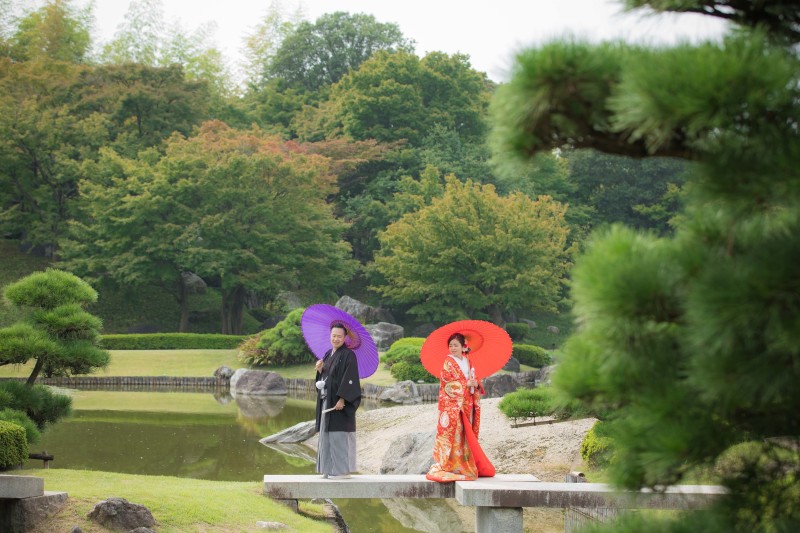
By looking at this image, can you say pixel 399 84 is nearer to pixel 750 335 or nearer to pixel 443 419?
pixel 443 419

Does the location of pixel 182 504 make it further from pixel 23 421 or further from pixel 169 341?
pixel 169 341

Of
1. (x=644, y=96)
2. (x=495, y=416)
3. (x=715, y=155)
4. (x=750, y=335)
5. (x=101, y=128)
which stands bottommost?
(x=495, y=416)

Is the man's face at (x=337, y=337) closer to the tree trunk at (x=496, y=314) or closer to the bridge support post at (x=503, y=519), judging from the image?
the bridge support post at (x=503, y=519)

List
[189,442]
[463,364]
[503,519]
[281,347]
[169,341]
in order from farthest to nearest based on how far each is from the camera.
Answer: [169,341]
[281,347]
[189,442]
[463,364]
[503,519]

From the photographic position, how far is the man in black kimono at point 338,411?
7402mm

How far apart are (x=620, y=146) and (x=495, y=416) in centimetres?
1159

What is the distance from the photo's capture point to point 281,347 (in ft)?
79.9

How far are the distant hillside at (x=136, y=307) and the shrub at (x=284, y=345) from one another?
26.9 feet

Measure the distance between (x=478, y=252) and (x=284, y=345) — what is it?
317 inches

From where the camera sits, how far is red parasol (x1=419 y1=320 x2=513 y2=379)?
767cm

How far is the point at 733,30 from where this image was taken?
2.63 meters

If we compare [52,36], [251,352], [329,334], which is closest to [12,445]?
[329,334]

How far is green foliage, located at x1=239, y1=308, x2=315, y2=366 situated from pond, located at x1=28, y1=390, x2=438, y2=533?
4.23 m

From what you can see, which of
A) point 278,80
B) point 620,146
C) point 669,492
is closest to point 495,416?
point 669,492
